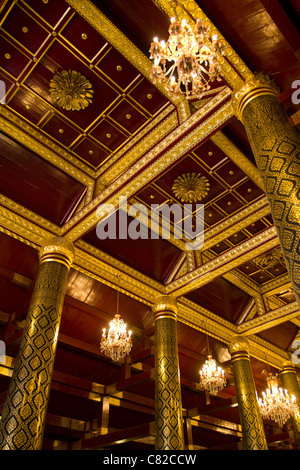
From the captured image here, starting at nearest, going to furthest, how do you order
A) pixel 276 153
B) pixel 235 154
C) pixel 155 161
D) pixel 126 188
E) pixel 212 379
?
pixel 276 153 < pixel 155 161 < pixel 126 188 < pixel 235 154 < pixel 212 379

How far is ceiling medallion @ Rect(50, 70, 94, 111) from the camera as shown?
5.56m

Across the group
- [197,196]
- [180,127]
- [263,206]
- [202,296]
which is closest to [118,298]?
[202,296]

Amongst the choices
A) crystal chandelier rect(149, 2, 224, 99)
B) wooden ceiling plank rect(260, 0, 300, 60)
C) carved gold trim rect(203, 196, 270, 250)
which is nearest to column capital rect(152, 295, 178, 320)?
carved gold trim rect(203, 196, 270, 250)

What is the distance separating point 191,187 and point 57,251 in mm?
3099

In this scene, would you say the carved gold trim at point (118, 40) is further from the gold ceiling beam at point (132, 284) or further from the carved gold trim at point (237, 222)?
the gold ceiling beam at point (132, 284)

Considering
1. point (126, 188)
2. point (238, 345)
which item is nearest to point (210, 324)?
point (238, 345)

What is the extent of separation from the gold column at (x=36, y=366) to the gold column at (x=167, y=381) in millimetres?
2697

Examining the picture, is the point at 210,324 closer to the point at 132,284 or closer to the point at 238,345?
the point at 238,345

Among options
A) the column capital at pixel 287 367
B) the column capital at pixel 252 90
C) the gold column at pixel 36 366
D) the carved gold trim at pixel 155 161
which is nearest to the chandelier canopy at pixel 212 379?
the gold column at pixel 36 366

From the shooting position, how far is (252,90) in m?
3.96

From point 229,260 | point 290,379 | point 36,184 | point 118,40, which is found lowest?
point 290,379

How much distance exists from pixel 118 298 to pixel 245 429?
15.4 ft

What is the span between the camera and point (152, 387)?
895 cm

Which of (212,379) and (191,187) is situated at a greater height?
(191,187)
